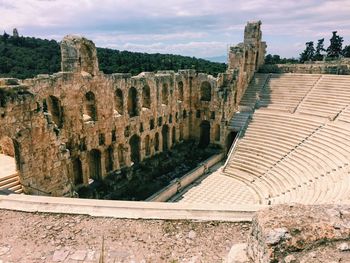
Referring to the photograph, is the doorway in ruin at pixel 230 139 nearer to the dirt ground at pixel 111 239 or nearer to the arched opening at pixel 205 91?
the arched opening at pixel 205 91

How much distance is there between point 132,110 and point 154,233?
569 inches

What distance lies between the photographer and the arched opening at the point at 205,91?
2592 cm

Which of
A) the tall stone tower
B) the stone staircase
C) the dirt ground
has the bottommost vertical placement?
the stone staircase

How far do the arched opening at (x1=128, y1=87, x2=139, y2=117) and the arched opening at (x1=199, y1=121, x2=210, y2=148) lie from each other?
784 cm

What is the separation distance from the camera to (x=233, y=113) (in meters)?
25.5

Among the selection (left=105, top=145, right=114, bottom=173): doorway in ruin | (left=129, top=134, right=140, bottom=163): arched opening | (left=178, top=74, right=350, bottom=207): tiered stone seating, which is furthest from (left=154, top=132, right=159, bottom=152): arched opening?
(left=178, top=74, right=350, bottom=207): tiered stone seating

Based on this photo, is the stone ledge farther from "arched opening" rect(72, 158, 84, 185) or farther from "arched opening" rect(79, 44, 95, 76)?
"arched opening" rect(79, 44, 95, 76)

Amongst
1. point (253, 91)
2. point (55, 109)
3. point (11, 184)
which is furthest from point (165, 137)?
point (11, 184)

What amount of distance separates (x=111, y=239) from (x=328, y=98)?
2176 cm

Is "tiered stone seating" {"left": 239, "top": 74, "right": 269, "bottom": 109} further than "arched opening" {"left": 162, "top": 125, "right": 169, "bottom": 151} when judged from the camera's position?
Yes

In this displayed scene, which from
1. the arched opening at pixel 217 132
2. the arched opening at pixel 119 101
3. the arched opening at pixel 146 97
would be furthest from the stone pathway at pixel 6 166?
the arched opening at pixel 217 132

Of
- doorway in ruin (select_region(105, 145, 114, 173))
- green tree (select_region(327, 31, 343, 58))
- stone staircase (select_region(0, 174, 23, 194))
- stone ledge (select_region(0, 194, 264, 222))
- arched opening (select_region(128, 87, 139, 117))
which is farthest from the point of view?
green tree (select_region(327, 31, 343, 58))

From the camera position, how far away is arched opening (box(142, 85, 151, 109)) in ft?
69.0

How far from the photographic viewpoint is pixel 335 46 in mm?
40719
